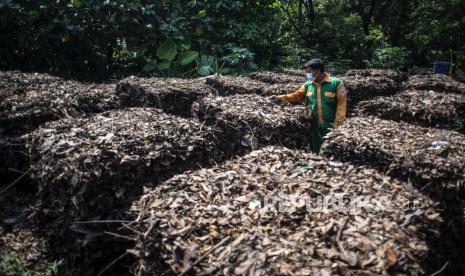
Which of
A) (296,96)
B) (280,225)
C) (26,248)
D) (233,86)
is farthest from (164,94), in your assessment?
(280,225)

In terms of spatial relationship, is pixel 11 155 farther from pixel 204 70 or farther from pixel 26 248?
pixel 204 70

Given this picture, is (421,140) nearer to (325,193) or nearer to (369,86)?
(325,193)

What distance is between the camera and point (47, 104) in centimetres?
436

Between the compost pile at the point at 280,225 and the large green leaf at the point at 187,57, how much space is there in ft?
25.7

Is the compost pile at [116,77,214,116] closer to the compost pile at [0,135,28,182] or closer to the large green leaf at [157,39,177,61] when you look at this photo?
the compost pile at [0,135,28,182]

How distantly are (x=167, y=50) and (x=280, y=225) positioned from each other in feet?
28.7

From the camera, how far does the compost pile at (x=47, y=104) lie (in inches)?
164

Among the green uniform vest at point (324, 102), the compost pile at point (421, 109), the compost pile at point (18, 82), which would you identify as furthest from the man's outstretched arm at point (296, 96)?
the compost pile at point (18, 82)

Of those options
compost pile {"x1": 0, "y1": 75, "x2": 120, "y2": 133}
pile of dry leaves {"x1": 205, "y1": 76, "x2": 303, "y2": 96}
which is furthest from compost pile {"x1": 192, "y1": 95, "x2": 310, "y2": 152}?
compost pile {"x1": 0, "y1": 75, "x2": 120, "y2": 133}

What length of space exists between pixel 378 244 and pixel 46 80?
217 inches

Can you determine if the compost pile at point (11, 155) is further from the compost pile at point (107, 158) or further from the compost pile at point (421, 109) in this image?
the compost pile at point (421, 109)

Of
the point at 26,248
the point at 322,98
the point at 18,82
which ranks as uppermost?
the point at 18,82

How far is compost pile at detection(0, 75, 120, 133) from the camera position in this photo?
4.16 meters

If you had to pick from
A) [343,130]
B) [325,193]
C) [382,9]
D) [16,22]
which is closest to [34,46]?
[16,22]
